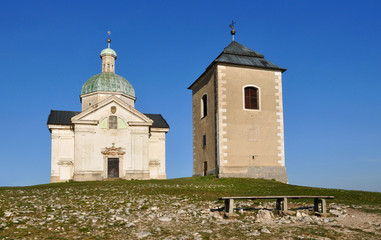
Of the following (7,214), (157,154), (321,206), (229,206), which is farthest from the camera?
(157,154)

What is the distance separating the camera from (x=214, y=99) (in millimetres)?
32812

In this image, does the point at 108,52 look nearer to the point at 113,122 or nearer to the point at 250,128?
the point at 113,122

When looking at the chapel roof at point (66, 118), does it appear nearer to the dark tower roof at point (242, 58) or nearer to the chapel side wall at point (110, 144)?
the chapel side wall at point (110, 144)

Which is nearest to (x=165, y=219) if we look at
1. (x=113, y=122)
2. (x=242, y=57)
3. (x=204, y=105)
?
(x=204, y=105)

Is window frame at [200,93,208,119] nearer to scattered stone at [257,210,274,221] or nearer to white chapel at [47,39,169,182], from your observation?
white chapel at [47,39,169,182]

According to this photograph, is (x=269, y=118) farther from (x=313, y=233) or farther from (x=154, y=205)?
(x=313, y=233)

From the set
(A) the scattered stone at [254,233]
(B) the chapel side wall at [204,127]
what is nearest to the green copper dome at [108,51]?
(B) the chapel side wall at [204,127]

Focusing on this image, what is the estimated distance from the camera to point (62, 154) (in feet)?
131

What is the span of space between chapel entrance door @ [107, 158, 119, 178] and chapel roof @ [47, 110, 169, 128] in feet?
20.4

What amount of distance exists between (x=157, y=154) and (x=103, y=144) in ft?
21.8

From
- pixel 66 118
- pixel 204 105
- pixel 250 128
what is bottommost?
pixel 250 128

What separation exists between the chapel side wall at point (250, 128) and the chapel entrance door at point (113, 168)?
1201cm

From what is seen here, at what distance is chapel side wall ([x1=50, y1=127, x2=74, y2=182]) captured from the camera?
1550 inches

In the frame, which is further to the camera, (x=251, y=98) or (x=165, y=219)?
(x=251, y=98)
